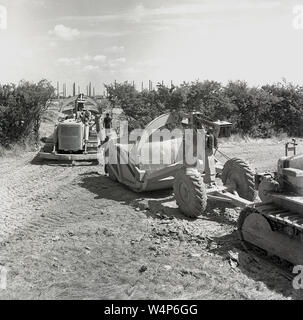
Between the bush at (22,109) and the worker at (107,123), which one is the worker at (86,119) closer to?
the worker at (107,123)

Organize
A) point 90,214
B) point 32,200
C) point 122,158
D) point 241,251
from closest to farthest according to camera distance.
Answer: point 241,251 < point 90,214 < point 32,200 < point 122,158

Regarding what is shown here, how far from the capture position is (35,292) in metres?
5.80

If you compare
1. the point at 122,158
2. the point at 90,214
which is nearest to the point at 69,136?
the point at 122,158

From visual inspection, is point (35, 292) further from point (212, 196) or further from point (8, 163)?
point (8, 163)

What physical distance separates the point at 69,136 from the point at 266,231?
9774mm

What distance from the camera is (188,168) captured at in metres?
8.66

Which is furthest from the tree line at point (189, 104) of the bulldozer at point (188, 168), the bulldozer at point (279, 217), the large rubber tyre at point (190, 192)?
the bulldozer at point (279, 217)

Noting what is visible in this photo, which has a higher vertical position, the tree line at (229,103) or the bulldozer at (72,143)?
the tree line at (229,103)

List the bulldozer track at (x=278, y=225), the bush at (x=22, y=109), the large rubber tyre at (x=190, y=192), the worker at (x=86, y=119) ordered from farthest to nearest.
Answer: the bush at (x=22, y=109) → the worker at (x=86, y=119) → the large rubber tyre at (x=190, y=192) → the bulldozer track at (x=278, y=225)

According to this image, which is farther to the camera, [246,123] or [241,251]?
[246,123]

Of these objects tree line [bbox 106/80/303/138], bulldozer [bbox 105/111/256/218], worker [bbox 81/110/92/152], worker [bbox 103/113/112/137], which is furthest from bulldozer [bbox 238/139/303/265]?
tree line [bbox 106/80/303/138]

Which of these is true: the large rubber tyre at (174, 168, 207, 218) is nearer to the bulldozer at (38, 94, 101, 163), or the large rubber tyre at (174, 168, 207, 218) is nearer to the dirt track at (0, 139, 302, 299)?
the dirt track at (0, 139, 302, 299)

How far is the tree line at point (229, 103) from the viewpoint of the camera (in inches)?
814

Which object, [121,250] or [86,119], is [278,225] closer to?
[121,250]
